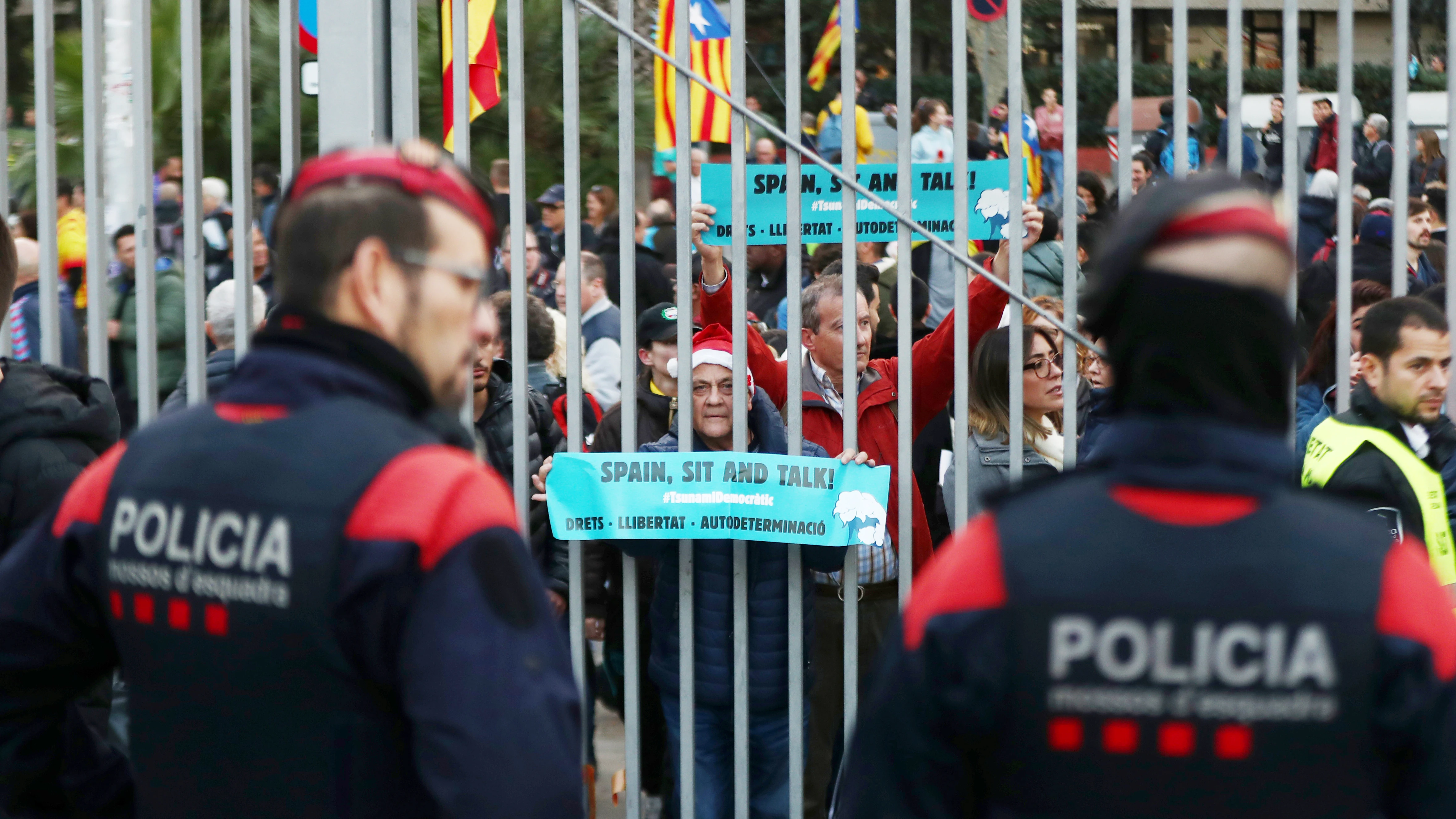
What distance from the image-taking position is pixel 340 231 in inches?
70.0

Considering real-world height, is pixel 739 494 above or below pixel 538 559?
above

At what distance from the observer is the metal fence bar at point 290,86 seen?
3.82 m

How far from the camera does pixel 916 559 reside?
4.21 metres

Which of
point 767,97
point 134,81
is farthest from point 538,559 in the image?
point 767,97

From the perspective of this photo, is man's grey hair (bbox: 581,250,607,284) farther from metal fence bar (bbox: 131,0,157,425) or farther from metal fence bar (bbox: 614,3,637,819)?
metal fence bar (bbox: 614,3,637,819)

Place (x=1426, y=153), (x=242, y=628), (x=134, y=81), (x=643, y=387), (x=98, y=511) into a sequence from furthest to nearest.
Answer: (x=1426, y=153) < (x=643, y=387) < (x=134, y=81) < (x=98, y=511) < (x=242, y=628)

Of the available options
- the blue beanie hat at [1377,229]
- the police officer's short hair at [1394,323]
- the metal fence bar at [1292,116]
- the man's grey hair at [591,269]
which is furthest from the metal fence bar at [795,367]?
the man's grey hair at [591,269]

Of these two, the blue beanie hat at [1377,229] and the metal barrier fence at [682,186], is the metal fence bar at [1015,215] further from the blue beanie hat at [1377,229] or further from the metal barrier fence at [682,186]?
the blue beanie hat at [1377,229]

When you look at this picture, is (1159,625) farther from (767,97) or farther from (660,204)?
(767,97)

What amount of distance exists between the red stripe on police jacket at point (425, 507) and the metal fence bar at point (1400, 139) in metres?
2.69

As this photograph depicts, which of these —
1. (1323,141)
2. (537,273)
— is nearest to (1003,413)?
(1323,141)

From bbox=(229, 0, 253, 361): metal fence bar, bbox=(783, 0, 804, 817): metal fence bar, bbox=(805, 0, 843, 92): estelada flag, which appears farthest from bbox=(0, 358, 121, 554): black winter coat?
bbox=(805, 0, 843, 92): estelada flag

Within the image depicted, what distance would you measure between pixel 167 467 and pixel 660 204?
1093 cm

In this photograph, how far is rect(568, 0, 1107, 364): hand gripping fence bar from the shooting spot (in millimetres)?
3631
